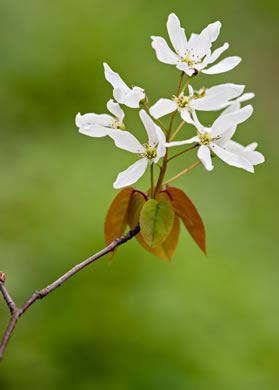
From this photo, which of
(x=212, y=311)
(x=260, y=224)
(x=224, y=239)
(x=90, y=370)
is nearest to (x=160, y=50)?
(x=90, y=370)

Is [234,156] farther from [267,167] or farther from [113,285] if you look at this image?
[267,167]

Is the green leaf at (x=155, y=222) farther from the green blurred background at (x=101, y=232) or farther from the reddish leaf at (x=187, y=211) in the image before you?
the green blurred background at (x=101, y=232)

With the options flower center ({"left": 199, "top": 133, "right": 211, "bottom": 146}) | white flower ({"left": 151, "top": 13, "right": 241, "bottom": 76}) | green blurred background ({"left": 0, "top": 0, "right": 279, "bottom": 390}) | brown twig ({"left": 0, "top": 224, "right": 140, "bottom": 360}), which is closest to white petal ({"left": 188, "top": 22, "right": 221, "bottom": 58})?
white flower ({"left": 151, "top": 13, "right": 241, "bottom": 76})

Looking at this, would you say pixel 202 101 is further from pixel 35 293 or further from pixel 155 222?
pixel 35 293

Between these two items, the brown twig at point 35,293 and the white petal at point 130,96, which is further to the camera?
the white petal at point 130,96

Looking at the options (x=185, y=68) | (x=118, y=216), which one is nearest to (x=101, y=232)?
(x=118, y=216)

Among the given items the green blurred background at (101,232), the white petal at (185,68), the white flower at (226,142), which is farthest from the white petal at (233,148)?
the green blurred background at (101,232)

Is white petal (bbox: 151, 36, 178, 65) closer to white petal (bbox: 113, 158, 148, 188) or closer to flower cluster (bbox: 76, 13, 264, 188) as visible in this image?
flower cluster (bbox: 76, 13, 264, 188)
